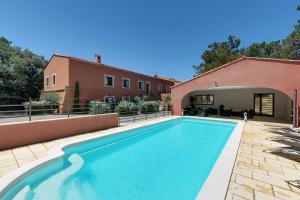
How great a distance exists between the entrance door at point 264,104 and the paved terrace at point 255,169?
1200 centimetres

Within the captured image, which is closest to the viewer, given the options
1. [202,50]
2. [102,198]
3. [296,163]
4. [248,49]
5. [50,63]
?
[102,198]

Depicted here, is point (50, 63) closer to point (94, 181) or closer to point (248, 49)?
point (94, 181)

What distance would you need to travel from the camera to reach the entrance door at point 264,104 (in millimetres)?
16359

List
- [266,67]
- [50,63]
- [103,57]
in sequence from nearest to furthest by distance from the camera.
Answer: [266,67], [50,63], [103,57]

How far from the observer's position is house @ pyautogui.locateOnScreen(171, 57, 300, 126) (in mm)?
10891

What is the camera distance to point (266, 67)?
11797 mm

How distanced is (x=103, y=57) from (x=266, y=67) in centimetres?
2041

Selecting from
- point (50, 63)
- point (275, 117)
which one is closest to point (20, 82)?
point (50, 63)

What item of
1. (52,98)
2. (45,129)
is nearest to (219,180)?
(45,129)

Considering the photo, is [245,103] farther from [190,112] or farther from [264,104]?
[190,112]

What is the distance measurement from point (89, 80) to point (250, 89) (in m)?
18.7

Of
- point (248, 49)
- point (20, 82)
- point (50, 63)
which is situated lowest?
point (20, 82)

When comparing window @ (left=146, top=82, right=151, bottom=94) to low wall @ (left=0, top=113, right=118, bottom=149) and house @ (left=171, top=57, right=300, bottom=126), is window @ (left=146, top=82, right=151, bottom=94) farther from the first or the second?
low wall @ (left=0, top=113, right=118, bottom=149)

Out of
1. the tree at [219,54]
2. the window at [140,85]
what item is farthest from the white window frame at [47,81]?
the tree at [219,54]
